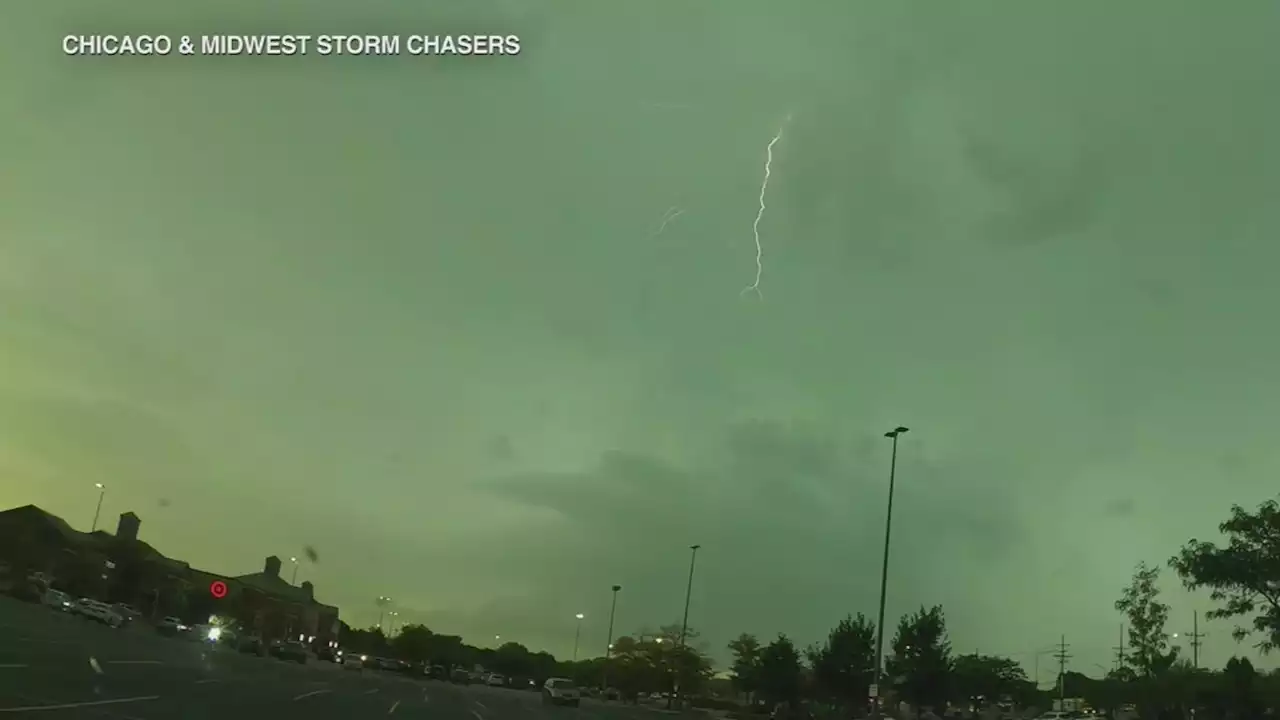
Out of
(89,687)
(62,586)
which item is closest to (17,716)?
(89,687)

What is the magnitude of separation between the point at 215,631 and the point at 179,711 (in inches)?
1925

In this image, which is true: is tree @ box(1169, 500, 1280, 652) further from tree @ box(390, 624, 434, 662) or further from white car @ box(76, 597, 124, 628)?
tree @ box(390, 624, 434, 662)

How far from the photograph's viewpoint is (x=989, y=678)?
86.3m

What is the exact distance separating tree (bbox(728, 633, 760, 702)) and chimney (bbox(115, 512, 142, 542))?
239ft

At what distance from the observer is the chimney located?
107312mm

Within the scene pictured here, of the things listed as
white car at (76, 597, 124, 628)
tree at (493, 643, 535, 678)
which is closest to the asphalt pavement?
white car at (76, 597, 124, 628)

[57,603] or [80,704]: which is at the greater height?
[80,704]

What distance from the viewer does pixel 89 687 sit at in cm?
1955

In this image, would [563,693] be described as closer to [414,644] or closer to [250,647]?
[250,647]

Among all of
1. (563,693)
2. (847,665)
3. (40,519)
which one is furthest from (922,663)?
(40,519)

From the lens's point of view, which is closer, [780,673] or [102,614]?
[102,614]

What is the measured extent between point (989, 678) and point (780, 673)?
3424cm

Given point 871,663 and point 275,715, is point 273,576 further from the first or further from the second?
point 275,715

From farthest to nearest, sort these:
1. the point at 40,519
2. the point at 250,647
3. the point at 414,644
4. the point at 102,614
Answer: the point at 414,644 → the point at 40,519 → the point at 250,647 → the point at 102,614
